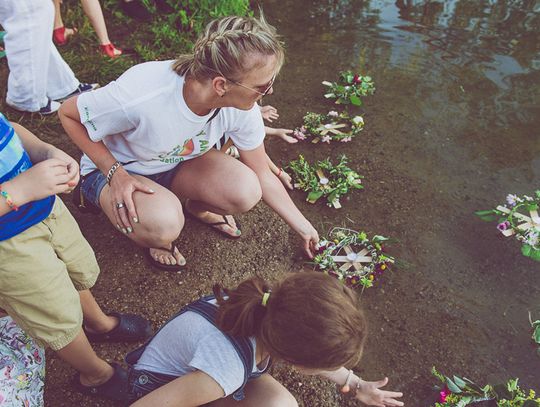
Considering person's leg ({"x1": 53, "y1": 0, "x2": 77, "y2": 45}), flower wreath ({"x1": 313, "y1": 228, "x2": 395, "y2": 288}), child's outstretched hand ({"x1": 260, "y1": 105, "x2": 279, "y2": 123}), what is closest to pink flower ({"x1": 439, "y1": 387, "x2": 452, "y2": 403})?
flower wreath ({"x1": 313, "y1": 228, "x2": 395, "y2": 288})

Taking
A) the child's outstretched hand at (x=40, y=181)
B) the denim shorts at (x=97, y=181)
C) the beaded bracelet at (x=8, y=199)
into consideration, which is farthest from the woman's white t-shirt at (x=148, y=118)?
the beaded bracelet at (x=8, y=199)

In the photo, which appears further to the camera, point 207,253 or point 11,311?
point 207,253

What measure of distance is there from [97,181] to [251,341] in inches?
46.2

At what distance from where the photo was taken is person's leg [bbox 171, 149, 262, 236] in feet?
7.48

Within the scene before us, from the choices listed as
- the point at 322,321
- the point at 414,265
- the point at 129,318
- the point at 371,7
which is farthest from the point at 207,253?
the point at 371,7

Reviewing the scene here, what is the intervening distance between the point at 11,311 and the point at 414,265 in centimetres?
190

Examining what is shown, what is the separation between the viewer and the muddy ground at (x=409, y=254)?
2.18 m

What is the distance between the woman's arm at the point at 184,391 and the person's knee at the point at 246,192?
1.01 m

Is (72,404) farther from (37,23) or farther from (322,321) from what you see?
(37,23)

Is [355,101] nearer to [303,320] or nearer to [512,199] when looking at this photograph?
[512,199]

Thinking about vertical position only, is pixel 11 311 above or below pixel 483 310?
above

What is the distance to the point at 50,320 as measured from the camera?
1612 millimetres

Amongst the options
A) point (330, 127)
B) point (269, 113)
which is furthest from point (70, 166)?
point (330, 127)

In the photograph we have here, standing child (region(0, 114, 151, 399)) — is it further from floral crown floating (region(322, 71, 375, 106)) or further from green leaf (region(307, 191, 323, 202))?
floral crown floating (region(322, 71, 375, 106))
